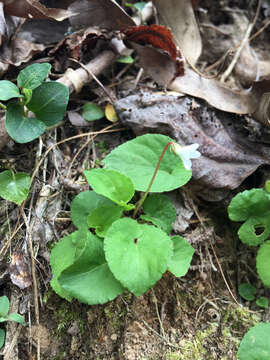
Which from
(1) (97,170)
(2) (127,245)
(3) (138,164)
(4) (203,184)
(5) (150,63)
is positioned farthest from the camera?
(5) (150,63)

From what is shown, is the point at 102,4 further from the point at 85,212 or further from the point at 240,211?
the point at 240,211

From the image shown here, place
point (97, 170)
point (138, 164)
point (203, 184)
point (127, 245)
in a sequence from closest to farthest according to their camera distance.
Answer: point (127, 245) → point (97, 170) → point (138, 164) → point (203, 184)

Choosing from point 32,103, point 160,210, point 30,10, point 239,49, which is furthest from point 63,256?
point 239,49

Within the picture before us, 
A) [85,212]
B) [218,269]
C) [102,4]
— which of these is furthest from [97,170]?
[102,4]

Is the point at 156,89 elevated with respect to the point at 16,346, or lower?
elevated

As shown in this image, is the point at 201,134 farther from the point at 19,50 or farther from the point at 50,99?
the point at 19,50
